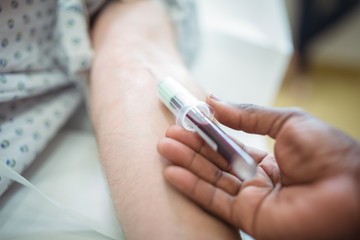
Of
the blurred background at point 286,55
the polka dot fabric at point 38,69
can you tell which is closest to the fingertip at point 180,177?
the polka dot fabric at point 38,69

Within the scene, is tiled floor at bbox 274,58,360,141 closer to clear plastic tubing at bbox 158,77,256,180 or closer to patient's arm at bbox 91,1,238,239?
patient's arm at bbox 91,1,238,239

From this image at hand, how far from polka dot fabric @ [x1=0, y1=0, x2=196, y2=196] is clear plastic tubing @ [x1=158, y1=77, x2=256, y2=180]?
0.68ft

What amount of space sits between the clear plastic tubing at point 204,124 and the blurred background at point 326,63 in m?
1.28

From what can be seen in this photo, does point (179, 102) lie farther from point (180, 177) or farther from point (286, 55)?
point (286, 55)

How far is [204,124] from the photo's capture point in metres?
0.44

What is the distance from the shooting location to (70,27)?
63 cm

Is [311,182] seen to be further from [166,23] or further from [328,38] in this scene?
[328,38]

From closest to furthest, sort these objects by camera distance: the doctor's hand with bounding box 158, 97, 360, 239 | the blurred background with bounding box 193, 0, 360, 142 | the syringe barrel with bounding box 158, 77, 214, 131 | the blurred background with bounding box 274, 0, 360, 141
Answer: the doctor's hand with bounding box 158, 97, 360, 239, the syringe barrel with bounding box 158, 77, 214, 131, the blurred background with bounding box 193, 0, 360, 142, the blurred background with bounding box 274, 0, 360, 141

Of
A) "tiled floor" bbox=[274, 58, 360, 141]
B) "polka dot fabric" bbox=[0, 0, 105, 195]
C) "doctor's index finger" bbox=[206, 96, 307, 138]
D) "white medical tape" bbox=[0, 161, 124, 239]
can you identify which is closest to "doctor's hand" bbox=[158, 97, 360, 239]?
"doctor's index finger" bbox=[206, 96, 307, 138]

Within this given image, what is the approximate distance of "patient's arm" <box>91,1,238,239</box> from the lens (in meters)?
0.42

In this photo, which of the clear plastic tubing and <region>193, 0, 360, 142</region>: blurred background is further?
<region>193, 0, 360, 142</region>: blurred background

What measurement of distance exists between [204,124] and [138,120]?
12 centimetres

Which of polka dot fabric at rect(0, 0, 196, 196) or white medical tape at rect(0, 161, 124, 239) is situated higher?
polka dot fabric at rect(0, 0, 196, 196)

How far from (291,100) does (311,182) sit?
56.2 inches
